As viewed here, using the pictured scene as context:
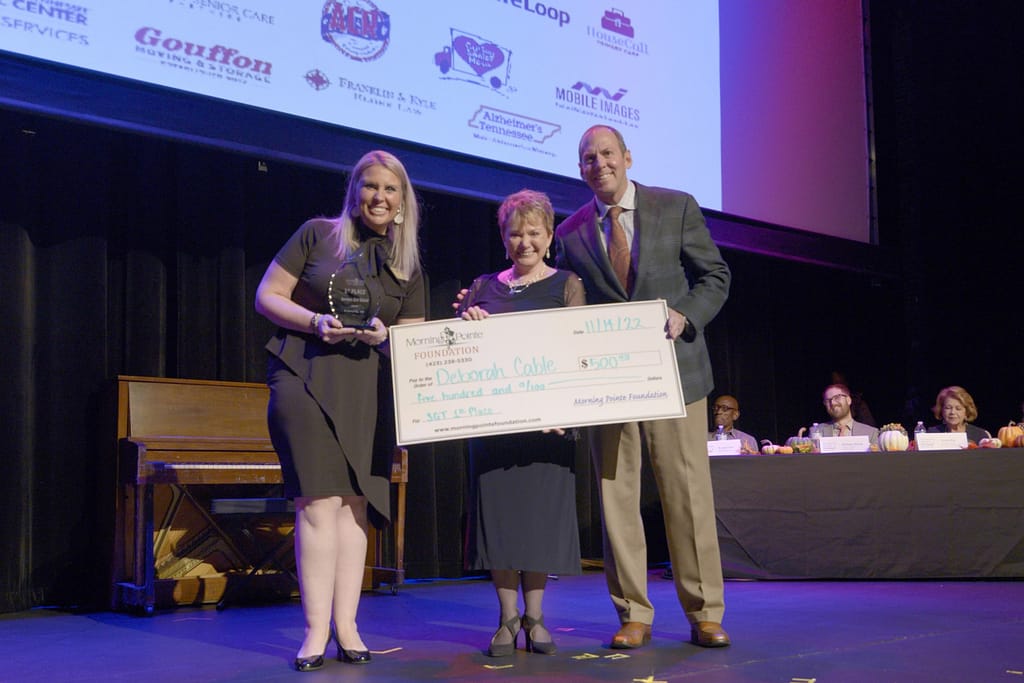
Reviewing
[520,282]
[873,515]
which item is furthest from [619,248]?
[873,515]

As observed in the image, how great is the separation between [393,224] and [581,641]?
4.43ft

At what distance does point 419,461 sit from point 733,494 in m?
1.71

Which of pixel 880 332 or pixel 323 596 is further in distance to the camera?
pixel 880 332

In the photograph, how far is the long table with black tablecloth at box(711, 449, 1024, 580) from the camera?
492 centimetres

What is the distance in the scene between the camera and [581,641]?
3098 millimetres

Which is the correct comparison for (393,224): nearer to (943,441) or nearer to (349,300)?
(349,300)

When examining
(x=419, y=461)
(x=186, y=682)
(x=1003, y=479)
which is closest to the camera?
(x=186, y=682)

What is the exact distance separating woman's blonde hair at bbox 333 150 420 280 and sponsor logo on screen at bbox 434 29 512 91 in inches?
86.8

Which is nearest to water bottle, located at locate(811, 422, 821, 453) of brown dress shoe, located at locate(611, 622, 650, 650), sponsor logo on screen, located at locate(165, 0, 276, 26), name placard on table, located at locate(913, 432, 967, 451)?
name placard on table, located at locate(913, 432, 967, 451)

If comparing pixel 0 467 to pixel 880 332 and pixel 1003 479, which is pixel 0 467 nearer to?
pixel 1003 479

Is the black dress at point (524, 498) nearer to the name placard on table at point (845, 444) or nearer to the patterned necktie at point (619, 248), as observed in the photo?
the patterned necktie at point (619, 248)

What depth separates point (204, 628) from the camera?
3.70m

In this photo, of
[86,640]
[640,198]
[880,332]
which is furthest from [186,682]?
[880,332]

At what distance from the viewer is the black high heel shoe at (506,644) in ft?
9.16
